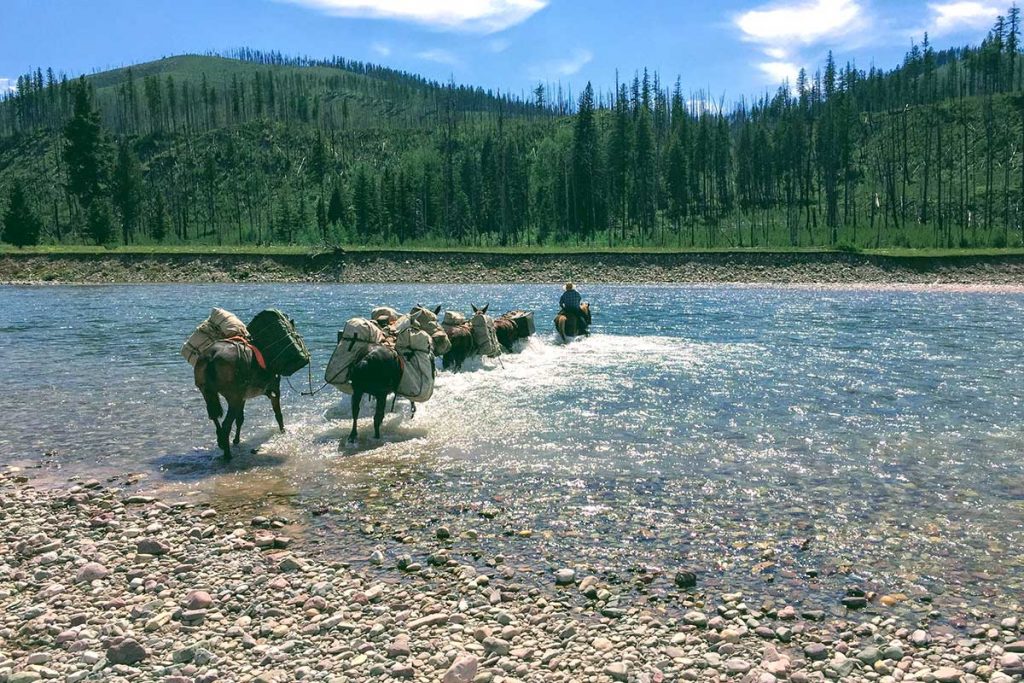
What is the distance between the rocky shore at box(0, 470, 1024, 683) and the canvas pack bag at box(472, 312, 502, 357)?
43.4 feet

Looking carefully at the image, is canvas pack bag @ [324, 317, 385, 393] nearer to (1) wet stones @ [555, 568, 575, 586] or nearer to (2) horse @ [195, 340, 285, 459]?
(2) horse @ [195, 340, 285, 459]

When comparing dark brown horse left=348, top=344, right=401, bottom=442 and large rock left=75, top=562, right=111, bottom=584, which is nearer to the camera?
large rock left=75, top=562, right=111, bottom=584

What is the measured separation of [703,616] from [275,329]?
377 inches

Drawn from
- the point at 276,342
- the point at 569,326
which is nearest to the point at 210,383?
the point at 276,342

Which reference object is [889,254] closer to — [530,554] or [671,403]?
[671,403]

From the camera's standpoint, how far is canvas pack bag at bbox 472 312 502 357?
2177 centimetres

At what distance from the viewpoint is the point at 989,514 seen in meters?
9.52

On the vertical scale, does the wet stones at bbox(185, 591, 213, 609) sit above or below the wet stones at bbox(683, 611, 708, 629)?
above

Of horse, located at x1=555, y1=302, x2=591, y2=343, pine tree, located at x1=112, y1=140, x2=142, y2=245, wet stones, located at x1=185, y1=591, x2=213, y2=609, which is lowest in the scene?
wet stones, located at x1=185, y1=591, x2=213, y2=609

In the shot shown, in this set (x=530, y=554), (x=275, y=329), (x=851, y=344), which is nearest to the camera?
(x=530, y=554)

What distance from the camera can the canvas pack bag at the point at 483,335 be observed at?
2177 centimetres

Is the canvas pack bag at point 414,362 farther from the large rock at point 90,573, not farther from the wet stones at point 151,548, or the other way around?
the large rock at point 90,573

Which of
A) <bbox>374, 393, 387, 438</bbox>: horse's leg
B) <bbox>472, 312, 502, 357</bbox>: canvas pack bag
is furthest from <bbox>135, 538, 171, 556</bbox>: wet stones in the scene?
<bbox>472, 312, 502, 357</bbox>: canvas pack bag

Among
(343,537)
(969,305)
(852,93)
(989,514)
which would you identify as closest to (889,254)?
(969,305)
